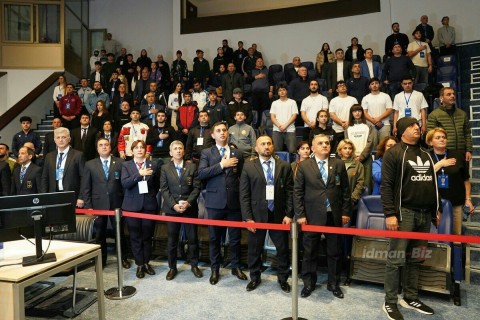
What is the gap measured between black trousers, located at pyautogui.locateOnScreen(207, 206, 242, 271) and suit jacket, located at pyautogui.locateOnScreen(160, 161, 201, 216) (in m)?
0.27

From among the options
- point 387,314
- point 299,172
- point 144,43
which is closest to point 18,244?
point 299,172

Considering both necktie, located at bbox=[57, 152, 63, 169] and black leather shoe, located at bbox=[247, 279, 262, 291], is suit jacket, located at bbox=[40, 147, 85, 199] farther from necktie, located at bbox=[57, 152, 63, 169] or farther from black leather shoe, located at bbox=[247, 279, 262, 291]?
black leather shoe, located at bbox=[247, 279, 262, 291]

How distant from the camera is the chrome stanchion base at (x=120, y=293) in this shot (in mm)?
3461

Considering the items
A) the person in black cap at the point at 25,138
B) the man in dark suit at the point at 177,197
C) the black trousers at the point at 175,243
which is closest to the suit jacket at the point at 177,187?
the man in dark suit at the point at 177,197

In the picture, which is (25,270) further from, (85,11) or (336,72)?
(85,11)

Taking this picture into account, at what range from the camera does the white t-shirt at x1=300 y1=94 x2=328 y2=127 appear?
19.9 ft

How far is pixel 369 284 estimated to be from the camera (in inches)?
146

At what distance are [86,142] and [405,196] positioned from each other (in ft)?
17.3

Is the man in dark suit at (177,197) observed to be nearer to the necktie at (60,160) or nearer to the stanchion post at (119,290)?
the stanchion post at (119,290)

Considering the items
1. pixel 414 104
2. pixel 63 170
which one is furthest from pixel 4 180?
pixel 414 104

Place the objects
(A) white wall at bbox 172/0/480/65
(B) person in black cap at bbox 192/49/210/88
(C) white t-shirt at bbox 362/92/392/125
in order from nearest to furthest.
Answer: (C) white t-shirt at bbox 362/92/392/125 < (A) white wall at bbox 172/0/480/65 < (B) person in black cap at bbox 192/49/210/88

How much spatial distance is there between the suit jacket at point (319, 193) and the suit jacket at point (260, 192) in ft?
0.63

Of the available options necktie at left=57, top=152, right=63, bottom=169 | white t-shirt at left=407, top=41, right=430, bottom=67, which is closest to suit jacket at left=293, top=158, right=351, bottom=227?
necktie at left=57, top=152, right=63, bottom=169

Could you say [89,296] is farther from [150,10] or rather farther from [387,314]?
[150,10]
